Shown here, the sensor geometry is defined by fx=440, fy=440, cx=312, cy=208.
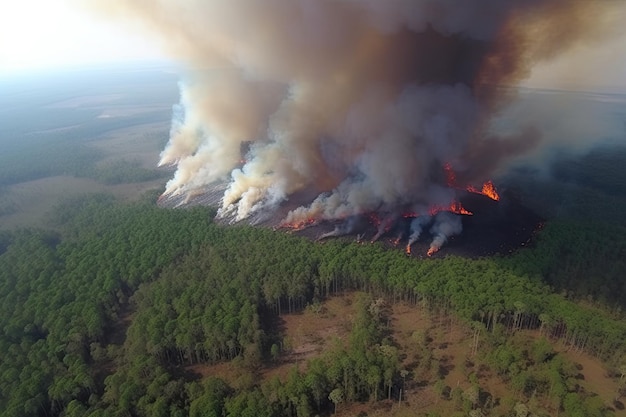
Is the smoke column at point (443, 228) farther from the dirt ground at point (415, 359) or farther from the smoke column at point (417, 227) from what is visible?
the dirt ground at point (415, 359)

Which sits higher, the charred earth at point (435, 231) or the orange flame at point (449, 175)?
the orange flame at point (449, 175)

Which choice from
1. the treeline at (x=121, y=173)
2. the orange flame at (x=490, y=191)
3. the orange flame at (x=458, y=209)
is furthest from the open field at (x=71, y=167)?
the orange flame at (x=490, y=191)

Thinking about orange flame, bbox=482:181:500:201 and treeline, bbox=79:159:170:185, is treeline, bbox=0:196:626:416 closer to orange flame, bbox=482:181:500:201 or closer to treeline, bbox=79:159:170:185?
orange flame, bbox=482:181:500:201

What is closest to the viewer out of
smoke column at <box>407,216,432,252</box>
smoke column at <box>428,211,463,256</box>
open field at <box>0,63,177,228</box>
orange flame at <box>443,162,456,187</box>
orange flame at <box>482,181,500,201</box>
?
smoke column at <box>428,211,463,256</box>

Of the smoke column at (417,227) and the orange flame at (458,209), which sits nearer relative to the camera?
the smoke column at (417,227)

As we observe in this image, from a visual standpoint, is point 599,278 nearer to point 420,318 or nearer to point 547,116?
point 420,318

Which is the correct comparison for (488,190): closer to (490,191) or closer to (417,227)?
(490,191)

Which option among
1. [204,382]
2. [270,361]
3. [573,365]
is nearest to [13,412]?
[204,382]

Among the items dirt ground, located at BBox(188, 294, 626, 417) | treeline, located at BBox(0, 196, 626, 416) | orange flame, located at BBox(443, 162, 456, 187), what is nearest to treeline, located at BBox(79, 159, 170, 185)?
treeline, located at BBox(0, 196, 626, 416)
